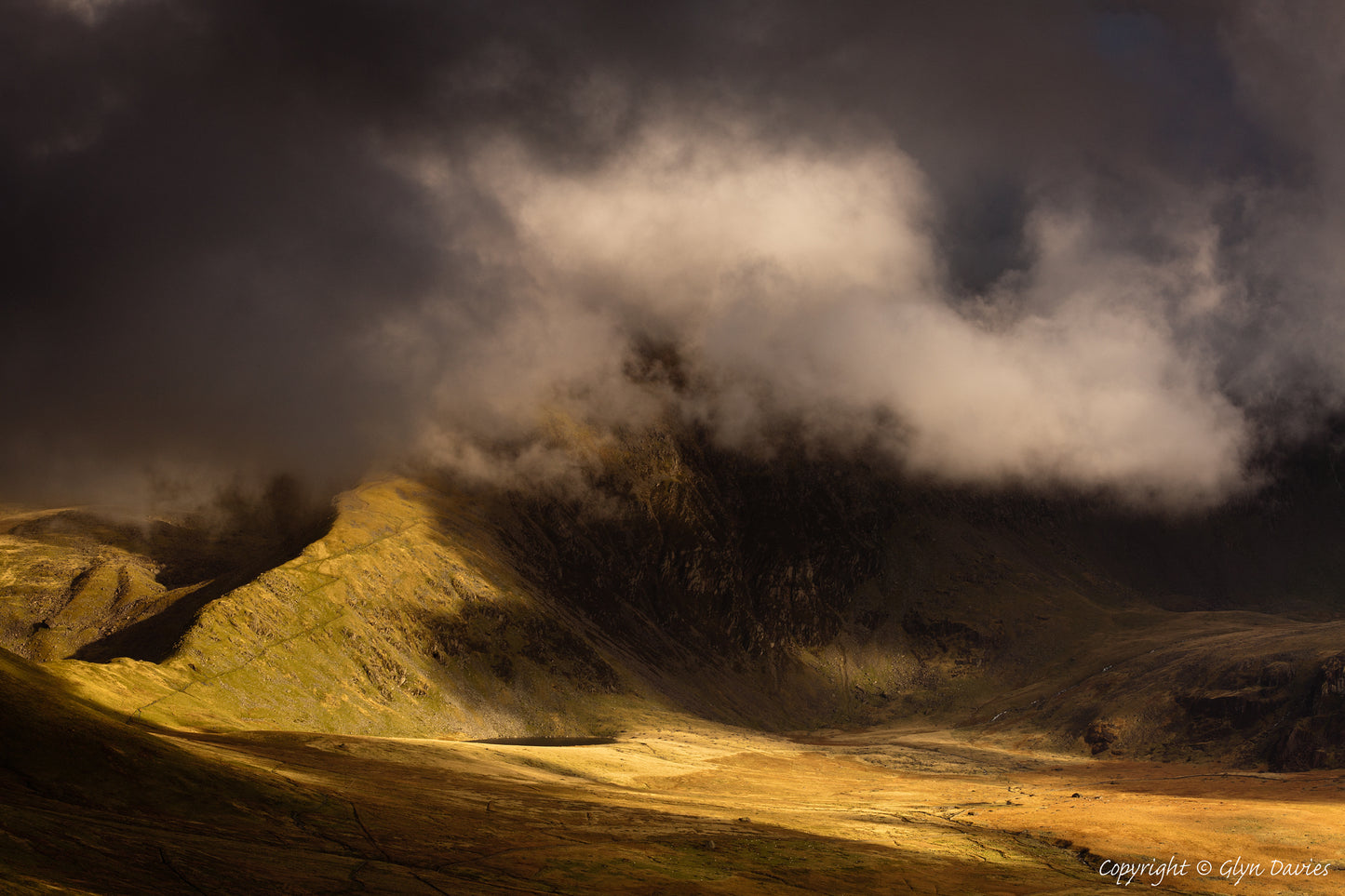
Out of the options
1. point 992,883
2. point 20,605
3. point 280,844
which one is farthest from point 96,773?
point 20,605

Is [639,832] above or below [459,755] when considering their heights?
above

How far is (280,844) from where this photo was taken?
4847 cm

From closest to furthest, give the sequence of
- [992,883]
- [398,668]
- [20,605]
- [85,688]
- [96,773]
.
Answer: [96,773]
[992,883]
[85,688]
[398,668]
[20,605]

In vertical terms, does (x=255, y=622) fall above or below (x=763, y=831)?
above

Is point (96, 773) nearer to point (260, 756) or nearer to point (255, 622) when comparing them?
point (260, 756)

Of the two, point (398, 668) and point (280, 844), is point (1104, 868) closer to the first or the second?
point (280, 844)

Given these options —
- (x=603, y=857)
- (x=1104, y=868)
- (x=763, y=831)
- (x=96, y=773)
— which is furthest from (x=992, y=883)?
(x=96, y=773)

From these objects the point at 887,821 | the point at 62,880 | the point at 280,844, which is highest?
the point at 62,880

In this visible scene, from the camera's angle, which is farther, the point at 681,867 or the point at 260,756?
the point at 260,756

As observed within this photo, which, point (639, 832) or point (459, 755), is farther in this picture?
point (459, 755)

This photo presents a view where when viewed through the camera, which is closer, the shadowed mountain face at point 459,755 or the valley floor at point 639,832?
the valley floor at point 639,832

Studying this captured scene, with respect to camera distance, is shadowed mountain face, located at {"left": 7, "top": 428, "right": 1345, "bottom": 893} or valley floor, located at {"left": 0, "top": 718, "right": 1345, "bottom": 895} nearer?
valley floor, located at {"left": 0, "top": 718, "right": 1345, "bottom": 895}

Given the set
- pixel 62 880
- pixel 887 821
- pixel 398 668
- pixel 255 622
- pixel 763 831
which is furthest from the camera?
pixel 398 668

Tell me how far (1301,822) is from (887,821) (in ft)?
118
